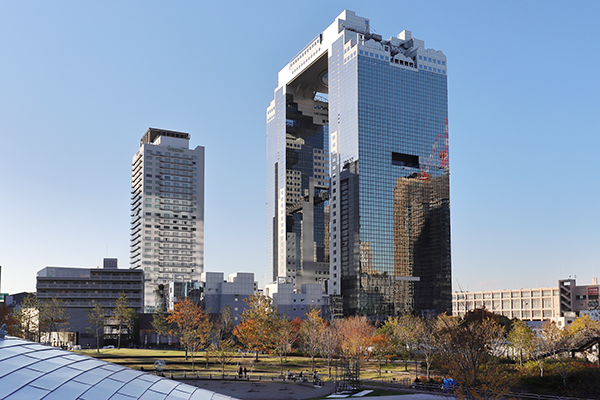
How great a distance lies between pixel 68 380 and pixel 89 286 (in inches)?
6531

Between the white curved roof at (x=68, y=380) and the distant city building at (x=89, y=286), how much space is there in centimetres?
15247

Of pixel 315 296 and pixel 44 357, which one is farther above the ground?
pixel 44 357

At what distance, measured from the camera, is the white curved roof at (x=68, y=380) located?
22.6 metres

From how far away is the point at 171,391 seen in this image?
27.7 meters

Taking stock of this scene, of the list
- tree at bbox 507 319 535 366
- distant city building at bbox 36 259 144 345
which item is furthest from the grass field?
distant city building at bbox 36 259 144 345

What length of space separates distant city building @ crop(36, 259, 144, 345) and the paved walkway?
112 meters

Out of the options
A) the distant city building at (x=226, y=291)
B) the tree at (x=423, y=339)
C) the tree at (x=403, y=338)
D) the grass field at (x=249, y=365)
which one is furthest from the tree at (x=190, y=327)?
the distant city building at (x=226, y=291)

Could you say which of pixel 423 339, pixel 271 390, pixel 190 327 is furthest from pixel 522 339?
pixel 190 327

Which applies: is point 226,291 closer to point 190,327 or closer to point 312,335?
point 190,327

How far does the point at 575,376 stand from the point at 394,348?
44523 mm

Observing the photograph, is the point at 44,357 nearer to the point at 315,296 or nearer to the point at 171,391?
the point at 171,391

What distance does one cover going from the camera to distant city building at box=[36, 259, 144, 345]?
566ft

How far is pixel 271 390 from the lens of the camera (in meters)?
67.2

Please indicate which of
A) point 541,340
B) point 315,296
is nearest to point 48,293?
point 315,296
